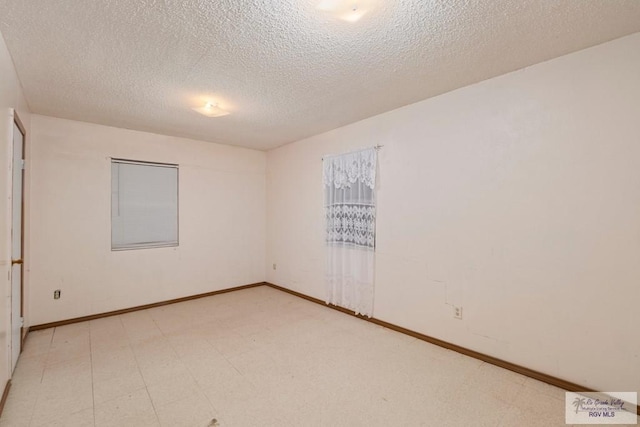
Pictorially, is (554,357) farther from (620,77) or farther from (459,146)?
(620,77)

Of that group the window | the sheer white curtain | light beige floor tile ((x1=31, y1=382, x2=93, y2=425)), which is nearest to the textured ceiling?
the sheer white curtain

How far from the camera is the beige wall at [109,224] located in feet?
11.1

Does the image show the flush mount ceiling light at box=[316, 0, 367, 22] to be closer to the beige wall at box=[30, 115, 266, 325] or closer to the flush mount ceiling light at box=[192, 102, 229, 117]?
the flush mount ceiling light at box=[192, 102, 229, 117]

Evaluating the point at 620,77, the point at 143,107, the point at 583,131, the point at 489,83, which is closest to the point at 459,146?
the point at 489,83

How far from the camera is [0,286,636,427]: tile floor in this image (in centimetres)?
186

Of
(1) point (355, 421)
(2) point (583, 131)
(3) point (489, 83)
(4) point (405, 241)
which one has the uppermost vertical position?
(3) point (489, 83)

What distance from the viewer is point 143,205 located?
13.3 feet

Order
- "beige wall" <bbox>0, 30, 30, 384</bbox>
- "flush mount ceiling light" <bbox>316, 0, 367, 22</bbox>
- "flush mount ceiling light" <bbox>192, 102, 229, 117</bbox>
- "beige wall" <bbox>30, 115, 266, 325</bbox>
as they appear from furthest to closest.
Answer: "beige wall" <bbox>30, 115, 266, 325</bbox> → "flush mount ceiling light" <bbox>192, 102, 229, 117</bbox> → "beige wall" <bbox>0, 30, 30, 384</bbox> → "flush mount ceiling light" <bbox>316, 0, 367, 22</bbox>

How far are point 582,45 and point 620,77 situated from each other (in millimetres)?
330

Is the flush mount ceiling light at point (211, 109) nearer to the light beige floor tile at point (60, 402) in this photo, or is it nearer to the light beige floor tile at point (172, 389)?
the light beige floor tile at point (172, 389)

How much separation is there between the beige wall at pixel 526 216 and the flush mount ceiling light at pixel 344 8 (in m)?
1.52

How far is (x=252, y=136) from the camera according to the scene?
4.36 metres

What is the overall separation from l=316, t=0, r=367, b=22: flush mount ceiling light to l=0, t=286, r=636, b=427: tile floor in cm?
247

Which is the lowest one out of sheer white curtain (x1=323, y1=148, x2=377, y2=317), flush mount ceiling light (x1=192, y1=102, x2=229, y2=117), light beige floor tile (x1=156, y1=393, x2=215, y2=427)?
light beige floor tile (x1=156, y1=393, x2=215, y2=427)
